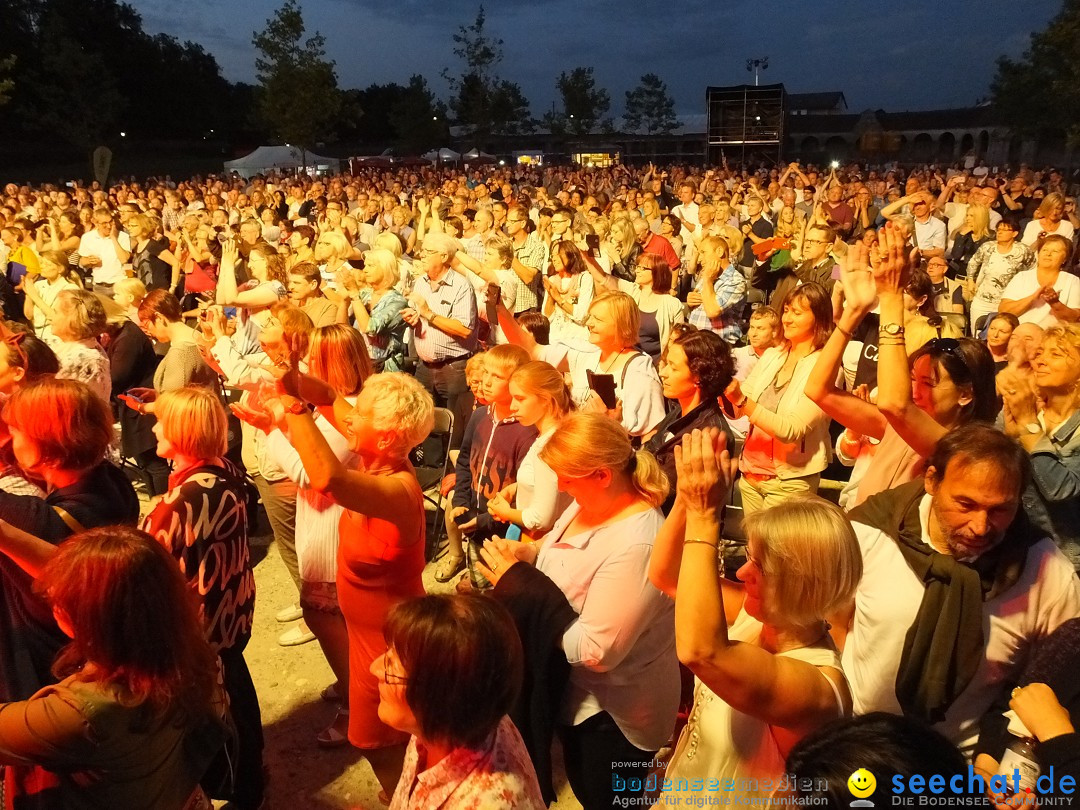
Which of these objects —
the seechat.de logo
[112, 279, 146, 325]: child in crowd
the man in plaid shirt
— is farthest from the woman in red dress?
the man in plaid shirt

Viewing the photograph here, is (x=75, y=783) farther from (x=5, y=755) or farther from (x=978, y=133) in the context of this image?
(x=978, y=133)

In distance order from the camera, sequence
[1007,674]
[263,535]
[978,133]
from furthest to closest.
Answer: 1. [978,133]
2. [263,535]
3. [1007,674]

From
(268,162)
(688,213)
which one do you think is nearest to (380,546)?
(688,213)

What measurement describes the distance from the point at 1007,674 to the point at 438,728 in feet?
4.88

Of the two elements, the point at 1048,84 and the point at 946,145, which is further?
the point at 946,145

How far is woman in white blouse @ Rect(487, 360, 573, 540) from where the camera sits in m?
3.02

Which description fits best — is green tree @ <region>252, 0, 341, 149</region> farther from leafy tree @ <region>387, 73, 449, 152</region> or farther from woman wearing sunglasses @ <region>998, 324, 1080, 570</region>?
woman wearing sunglasses @ <region>998, 324, 1080, 570</region>

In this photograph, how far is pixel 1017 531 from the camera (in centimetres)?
203

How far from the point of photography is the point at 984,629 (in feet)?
6.62

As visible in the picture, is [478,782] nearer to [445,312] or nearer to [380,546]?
[380,546]

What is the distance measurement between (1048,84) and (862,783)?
35.8 metres

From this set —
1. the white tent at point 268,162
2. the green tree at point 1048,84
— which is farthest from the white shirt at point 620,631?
the white tent at point 268,162

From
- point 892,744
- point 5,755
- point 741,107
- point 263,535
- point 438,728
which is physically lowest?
point 263,535

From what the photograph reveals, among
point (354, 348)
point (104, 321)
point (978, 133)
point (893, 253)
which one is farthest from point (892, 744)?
point (978, 133)
